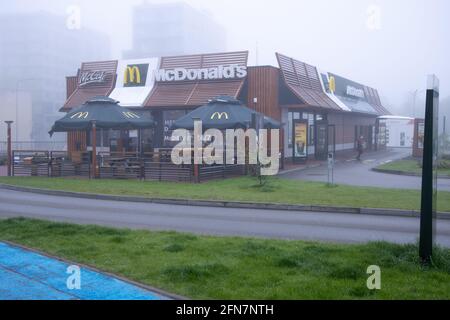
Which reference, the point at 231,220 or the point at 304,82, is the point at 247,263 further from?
the point at 304,82

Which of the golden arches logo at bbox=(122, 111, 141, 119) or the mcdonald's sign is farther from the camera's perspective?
the mcdonald's sign

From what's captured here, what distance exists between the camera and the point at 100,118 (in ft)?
71.8

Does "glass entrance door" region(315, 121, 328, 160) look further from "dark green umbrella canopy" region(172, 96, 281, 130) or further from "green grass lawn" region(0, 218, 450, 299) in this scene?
"green grass lawn" region(0, 218, 450, 299)

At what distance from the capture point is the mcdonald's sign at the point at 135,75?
2964 centimetres

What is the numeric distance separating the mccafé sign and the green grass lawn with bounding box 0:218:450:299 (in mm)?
18367

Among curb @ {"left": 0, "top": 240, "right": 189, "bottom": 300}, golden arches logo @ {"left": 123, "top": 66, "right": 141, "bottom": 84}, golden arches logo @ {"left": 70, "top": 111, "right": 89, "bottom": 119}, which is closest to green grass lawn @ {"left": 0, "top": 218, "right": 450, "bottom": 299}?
curb @ {"left": 0, "top": 240, "right": 189, "bottom": 300}

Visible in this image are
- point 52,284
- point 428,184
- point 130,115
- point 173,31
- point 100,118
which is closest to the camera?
point 52,284

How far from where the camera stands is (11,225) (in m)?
10.1

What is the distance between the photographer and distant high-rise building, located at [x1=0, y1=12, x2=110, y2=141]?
54.9 m

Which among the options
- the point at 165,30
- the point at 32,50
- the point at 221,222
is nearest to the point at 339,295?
the point at 221,222

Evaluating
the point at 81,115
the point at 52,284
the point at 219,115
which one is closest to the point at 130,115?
the point at 81,115

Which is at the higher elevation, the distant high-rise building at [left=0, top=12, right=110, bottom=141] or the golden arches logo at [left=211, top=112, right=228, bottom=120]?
the distant high-rise building at [left=0, top=12, right=110, bottom=141]

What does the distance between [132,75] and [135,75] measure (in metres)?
0.17
